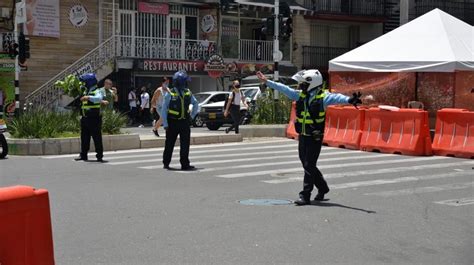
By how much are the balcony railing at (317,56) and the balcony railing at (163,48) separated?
20.7 feet

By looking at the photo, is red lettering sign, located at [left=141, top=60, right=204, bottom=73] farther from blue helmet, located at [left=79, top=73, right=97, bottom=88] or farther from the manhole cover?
the manhole cover

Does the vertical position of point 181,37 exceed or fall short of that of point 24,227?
it exceeds it

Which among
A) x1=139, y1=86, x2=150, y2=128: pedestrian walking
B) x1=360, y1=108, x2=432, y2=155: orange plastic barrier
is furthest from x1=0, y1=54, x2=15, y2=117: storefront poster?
x1=360, y1=108, x2=432, y2=155: orange plastic barrier

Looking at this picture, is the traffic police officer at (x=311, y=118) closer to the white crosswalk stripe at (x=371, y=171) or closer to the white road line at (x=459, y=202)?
the white road line at (x=459, y=202)

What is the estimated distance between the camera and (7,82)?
28.4m

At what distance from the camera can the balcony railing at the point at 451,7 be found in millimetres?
40031

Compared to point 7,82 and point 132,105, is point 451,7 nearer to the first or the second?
point 132,105

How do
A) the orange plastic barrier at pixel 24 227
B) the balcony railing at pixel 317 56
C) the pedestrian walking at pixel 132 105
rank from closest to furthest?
the orange plastic barrier at pixel 24 227
the pedestrian walking at pixel 132 105
the balcony railing at pixel 317 56

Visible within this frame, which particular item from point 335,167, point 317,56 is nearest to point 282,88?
point 335,167

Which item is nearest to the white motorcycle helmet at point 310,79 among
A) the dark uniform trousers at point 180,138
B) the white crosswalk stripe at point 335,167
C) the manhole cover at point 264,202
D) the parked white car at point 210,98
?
the manhole cover at point 264,202

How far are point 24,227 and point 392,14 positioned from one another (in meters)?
39.6

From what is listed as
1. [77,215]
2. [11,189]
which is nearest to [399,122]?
[77,215]

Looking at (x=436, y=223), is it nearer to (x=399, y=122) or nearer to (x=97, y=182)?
(x=97, y=182)

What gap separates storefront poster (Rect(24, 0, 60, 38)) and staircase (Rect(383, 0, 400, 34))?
20362mm
